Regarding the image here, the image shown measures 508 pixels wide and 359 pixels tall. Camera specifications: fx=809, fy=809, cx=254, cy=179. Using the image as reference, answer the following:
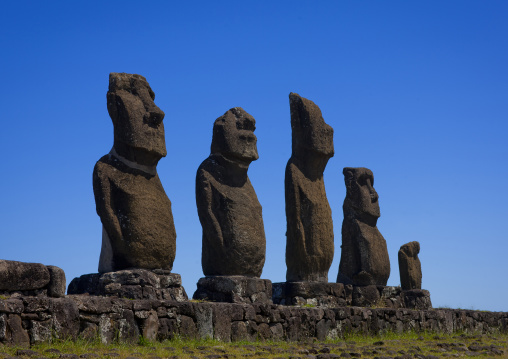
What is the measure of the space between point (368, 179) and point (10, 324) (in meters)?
11.5

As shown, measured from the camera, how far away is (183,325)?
35.2 feet

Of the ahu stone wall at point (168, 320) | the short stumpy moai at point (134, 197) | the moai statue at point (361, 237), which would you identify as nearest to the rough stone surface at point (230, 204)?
the short stumpy moai at point (134, 197)

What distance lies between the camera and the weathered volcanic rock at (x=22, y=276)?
30.4ft

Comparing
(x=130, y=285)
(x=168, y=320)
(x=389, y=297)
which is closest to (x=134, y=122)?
(x=130, y=285)

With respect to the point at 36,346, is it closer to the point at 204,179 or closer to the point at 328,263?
the point at 204,179

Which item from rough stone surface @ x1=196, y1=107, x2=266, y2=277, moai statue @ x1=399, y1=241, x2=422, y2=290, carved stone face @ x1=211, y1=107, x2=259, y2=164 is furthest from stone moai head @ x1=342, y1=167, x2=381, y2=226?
carved stone face @ x1=211, y1=107, x2=259, y2=164

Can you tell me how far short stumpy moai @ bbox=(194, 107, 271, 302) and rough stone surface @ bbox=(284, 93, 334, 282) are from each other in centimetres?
182

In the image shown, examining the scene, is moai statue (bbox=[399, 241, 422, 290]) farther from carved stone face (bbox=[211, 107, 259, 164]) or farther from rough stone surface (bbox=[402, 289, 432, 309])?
carved stone face (bbox=[211, 107, 259, 164])

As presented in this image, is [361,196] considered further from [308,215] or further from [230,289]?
[230,289]

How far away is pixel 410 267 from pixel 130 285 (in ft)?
33.9

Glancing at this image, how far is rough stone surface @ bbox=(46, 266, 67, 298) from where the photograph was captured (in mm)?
9641

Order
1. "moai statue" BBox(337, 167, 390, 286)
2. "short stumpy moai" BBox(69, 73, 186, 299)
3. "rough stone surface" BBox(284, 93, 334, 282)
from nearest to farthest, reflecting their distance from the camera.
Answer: "short stumpy moai" BBox(69, 73, 186, 299)
"rough stone surface" BBox(284, 93, 334, 282)
"moai statue" BBox(337, 167, 390, 286)

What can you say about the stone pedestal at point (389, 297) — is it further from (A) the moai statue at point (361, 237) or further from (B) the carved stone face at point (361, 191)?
(B) the carved stone face at point (361, 191)

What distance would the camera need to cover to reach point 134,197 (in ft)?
39.4
